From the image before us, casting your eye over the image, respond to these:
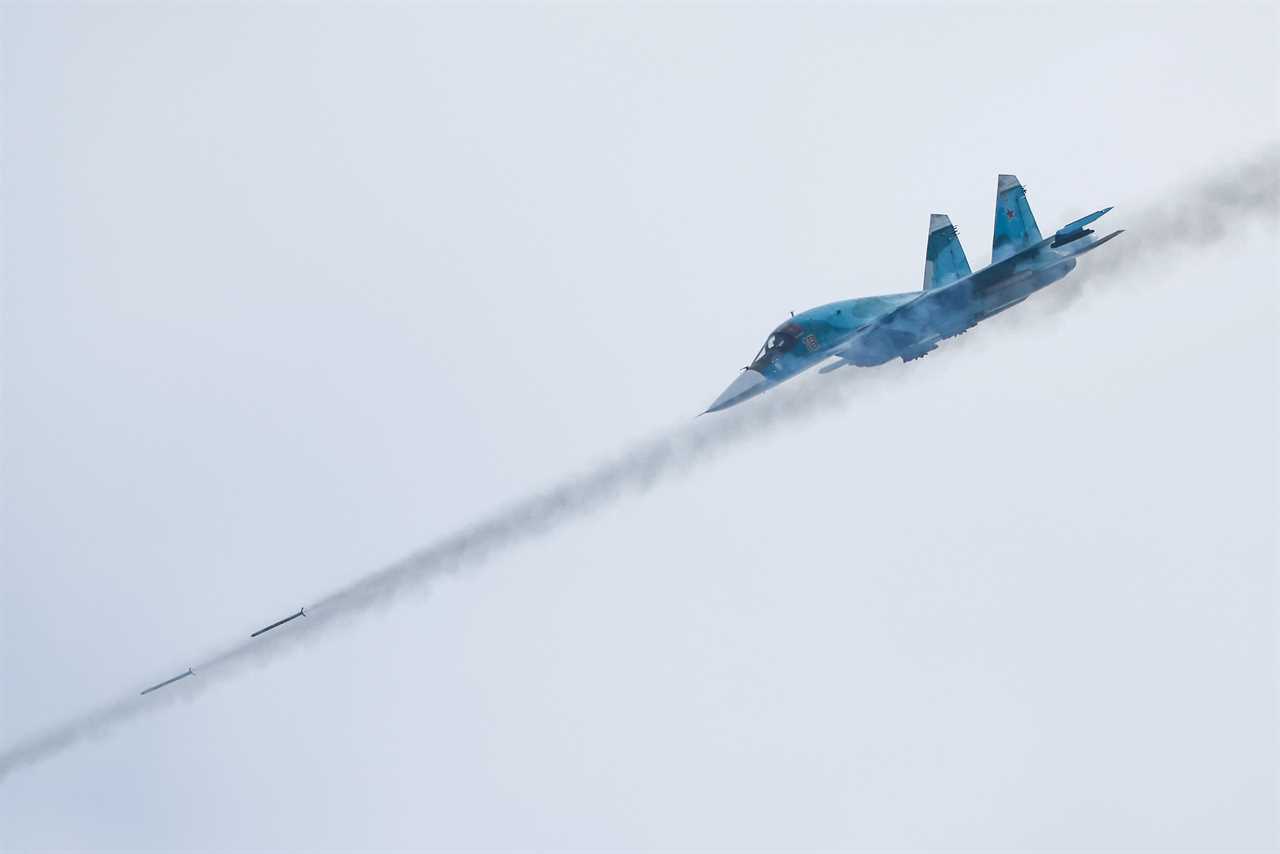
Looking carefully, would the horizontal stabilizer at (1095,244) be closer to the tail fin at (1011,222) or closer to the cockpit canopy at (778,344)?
the tail fin at (1011,222)

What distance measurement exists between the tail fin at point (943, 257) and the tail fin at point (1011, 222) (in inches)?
125

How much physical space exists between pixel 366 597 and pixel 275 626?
14.8 feet

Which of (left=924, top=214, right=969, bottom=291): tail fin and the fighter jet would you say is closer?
the fighter jet

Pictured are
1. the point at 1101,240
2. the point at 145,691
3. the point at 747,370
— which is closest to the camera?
the point at 1101,240

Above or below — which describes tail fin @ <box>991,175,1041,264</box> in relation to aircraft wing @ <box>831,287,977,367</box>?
above

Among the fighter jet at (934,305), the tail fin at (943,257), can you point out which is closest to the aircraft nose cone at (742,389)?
the fighter jet at (934,305)

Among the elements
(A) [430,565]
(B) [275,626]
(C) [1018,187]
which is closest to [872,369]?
(C) [1018,187]

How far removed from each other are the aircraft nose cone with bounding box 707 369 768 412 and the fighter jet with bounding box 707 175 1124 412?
1.8 inches

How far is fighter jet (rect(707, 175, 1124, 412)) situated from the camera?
317 feet

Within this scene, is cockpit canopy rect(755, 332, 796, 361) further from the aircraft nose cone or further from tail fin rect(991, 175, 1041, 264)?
tail fin rect(991, 175, 1041, 264)

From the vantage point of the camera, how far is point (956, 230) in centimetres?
10275

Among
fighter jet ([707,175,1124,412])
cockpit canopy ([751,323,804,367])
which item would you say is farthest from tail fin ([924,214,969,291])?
cockpit canopy ([751,323,804,367])

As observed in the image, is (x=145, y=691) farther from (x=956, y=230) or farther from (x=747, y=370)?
(x=956, y=230)

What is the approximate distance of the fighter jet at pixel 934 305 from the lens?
96.5m
